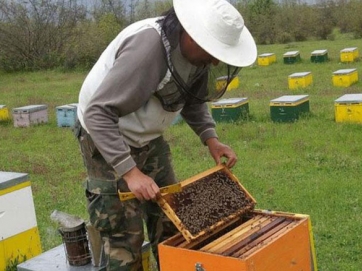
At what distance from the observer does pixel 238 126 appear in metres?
6.00

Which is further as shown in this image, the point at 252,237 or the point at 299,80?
the point at 299,80

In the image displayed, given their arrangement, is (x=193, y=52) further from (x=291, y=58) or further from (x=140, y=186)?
(x=291, y=58)

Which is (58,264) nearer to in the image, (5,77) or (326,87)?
(326,87)

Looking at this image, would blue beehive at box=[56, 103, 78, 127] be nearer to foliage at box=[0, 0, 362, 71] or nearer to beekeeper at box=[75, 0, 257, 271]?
beekeeper at box=[75, 0, 257, 271]

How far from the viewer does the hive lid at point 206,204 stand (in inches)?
71.2

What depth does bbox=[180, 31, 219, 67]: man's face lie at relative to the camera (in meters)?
1.77

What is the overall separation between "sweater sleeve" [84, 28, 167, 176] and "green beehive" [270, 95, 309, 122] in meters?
4.30

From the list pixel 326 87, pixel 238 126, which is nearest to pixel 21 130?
pixel 238 126

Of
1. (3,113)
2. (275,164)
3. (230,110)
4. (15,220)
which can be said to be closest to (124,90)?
(15,220)

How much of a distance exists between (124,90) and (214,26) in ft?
1.09

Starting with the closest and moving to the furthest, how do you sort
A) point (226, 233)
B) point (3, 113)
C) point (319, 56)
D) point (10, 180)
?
point (226, 233) → point (10, 180) → point (3, 113) → point (319, 56)

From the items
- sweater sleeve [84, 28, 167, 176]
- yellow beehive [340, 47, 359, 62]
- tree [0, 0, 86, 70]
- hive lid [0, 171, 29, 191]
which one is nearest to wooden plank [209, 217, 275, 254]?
sweater sleeve [84, 28, 167, 176]

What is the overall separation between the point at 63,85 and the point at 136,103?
10.1 m

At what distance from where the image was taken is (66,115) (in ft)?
22.8
